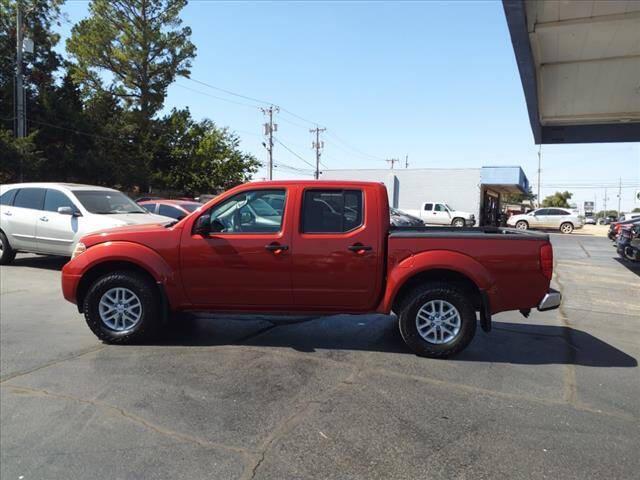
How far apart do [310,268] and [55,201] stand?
7669 mm

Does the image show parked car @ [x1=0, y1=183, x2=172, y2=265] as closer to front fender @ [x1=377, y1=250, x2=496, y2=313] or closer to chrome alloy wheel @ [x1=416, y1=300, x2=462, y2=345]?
front fender @ [x1=377, y1=250, x2=496, y2=313]

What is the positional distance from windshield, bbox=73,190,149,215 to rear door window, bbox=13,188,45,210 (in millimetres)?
910

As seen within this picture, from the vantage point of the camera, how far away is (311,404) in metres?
4.21

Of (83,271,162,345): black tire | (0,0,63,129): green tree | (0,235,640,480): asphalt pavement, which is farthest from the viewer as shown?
(0,0,63,129): green tree

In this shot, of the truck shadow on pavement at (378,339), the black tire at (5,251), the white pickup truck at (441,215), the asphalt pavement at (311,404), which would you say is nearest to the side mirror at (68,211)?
the black tire at (5,251)

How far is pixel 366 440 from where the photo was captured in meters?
3.60

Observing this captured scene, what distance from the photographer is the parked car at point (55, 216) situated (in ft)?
33.7

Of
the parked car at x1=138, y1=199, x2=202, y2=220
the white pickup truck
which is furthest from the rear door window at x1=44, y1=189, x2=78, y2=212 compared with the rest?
the white pickup truck

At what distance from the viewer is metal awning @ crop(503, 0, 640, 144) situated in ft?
26.7

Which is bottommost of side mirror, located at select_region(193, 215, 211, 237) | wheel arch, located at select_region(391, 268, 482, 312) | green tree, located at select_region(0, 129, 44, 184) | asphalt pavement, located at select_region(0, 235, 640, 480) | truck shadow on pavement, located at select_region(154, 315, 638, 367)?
asphalt pavement, located at select_region(0, 235, 640, 480)

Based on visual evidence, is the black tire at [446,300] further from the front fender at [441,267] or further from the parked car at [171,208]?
the parked car at [171,208]

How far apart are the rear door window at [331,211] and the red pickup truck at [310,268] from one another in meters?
0.01

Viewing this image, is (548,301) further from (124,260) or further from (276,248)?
(124,260)

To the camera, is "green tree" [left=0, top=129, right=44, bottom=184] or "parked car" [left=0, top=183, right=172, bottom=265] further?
"green tree" [left=0, top=129, right=44, bottom=184]
